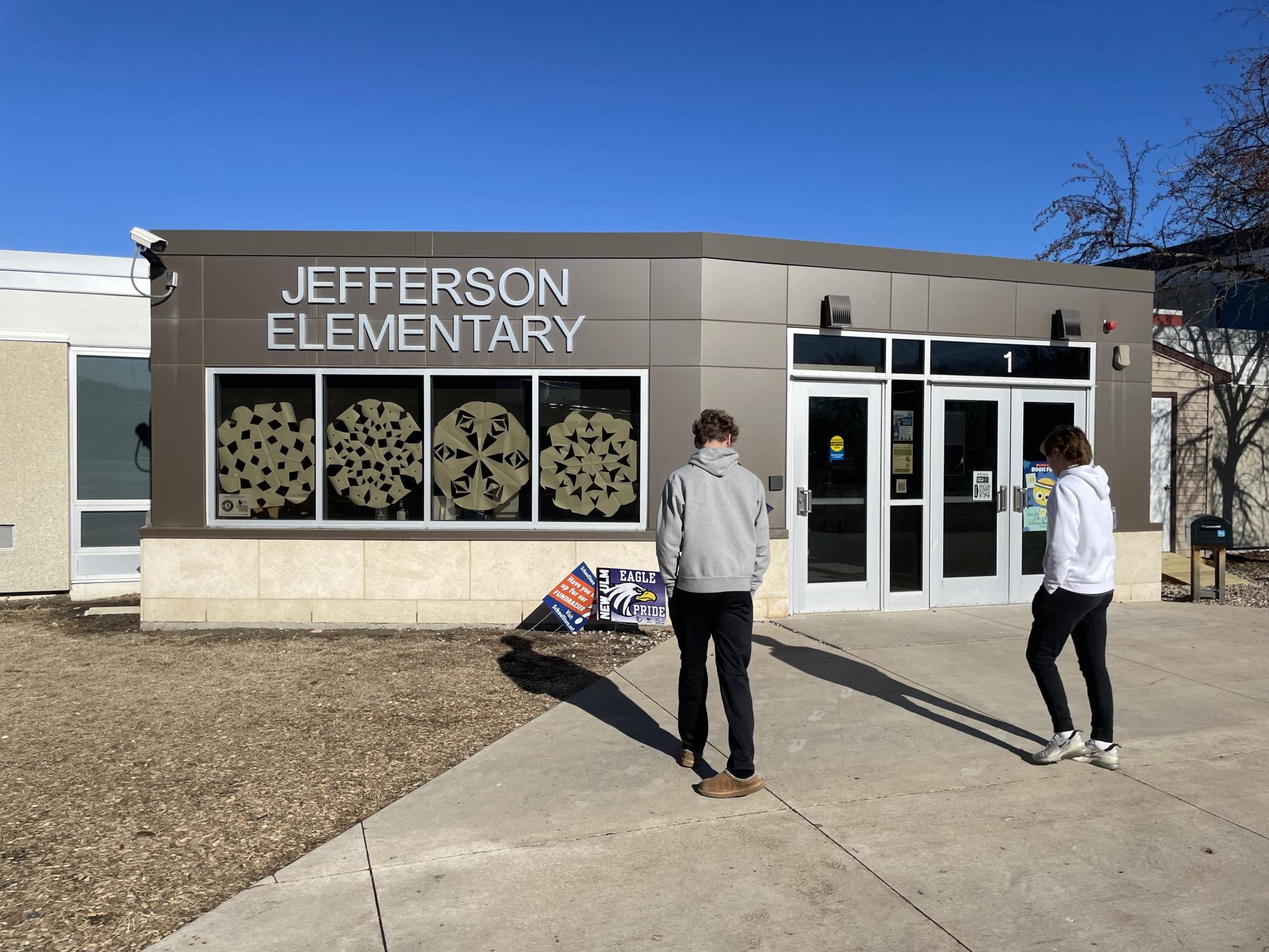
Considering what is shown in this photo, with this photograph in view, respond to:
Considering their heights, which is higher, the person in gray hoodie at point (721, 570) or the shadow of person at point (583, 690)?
the person in gray hoodie at point (721, 570)

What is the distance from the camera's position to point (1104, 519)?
5023mm

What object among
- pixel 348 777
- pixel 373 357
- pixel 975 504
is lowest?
pixel 348 777

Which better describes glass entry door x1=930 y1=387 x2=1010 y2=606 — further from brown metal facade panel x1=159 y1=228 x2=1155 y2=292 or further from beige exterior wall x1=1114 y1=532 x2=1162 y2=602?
brown metal facade panel x1=159 y1=228 x2=1155 y2=292

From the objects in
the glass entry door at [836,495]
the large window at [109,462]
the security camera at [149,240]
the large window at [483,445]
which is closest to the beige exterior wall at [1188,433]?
the glass entry door at [836,495]

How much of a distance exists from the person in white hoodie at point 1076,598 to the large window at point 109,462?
32.0 feet

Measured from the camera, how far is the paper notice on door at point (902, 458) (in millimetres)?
9344

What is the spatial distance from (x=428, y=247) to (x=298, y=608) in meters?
3.46

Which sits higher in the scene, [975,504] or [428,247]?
[428,247]

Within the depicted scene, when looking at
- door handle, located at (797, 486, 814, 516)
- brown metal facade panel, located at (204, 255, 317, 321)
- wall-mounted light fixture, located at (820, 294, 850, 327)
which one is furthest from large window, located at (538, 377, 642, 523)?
brown metal facade panel, located at (204, 255, 317, 321)

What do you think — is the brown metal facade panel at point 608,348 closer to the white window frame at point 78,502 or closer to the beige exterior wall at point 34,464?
the white window frame at point 78,502

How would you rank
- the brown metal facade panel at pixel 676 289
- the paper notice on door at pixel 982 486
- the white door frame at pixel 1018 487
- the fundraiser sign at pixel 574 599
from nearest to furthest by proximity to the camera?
the fundraiser sign at pixel 574 599 → the brown metal facade panel at pixel 676 289 → the paper notice on door at pixel 982 486 → the white door frame at pixel 1018 487

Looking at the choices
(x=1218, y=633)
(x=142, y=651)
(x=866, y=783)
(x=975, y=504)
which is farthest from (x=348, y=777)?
(x=1218, y=633)

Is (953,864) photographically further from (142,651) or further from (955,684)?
(142,651)

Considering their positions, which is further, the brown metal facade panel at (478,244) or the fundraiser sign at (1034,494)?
the fundraiser sign at (1034,494)
